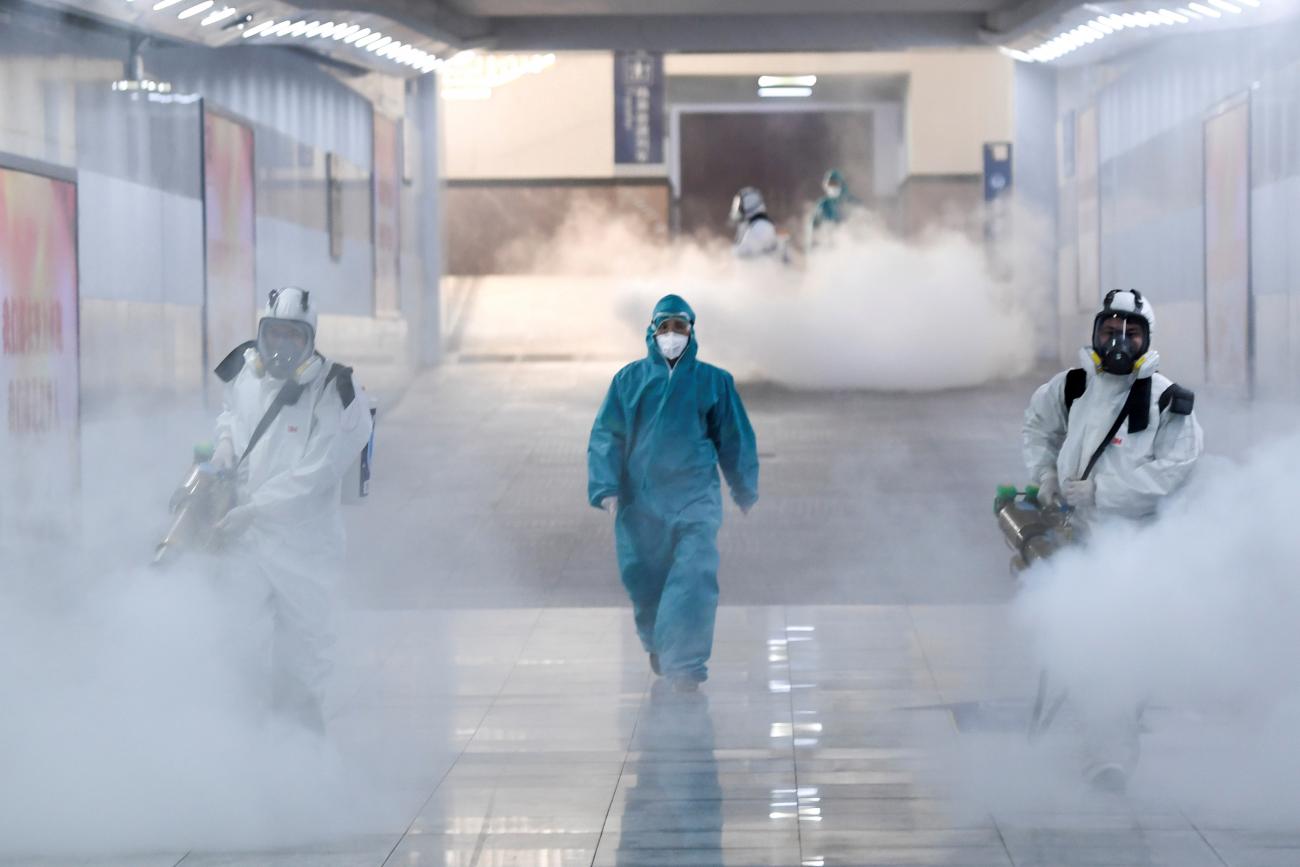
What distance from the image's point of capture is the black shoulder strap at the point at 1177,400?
17.4 ft

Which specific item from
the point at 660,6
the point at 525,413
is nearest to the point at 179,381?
the point at 525,413

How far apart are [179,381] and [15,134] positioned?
244cm

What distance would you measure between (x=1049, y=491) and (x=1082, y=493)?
16cm

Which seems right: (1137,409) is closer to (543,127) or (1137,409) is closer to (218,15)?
(218,15)

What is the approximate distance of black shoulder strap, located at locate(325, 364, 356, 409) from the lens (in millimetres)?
5449

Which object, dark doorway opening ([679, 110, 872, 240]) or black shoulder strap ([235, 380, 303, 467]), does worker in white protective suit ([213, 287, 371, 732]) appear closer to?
black shoulder strap ([235, 380, 303, 467])

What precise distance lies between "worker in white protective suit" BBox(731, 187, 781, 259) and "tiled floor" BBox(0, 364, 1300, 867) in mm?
5513

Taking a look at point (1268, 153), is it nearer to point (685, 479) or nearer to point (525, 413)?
point (685, 479)

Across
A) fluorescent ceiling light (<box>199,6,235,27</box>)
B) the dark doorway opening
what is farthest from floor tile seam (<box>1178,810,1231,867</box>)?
the dark doorway opening

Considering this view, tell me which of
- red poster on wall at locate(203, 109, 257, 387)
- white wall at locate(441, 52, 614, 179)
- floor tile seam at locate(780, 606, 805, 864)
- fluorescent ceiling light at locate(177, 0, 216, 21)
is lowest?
floor tile seam at locate(780, 606, 805, 864)

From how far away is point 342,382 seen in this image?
5469mm

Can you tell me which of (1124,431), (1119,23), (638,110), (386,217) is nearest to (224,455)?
(1124,431)

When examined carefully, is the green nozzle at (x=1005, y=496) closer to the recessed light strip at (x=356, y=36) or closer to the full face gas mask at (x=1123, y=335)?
the full face gas mask at (x=1123, y=335)

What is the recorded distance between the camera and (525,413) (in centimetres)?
1422
